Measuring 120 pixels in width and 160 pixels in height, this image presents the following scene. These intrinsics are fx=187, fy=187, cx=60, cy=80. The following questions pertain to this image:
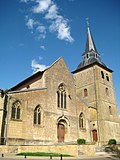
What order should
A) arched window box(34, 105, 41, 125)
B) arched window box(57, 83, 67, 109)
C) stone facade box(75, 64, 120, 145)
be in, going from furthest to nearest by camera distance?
stone facade box(75, 64, 120, 145), arched window box(57, 83, 67, 109), arched window box(34, 105, 41, 125)

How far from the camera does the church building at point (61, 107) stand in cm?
1944

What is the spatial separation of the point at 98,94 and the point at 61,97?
8918mm

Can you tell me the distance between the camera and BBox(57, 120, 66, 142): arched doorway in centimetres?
2378

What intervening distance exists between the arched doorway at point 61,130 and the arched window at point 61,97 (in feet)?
6.96

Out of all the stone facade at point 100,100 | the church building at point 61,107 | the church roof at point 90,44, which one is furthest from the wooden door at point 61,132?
the church roof at point 90,44

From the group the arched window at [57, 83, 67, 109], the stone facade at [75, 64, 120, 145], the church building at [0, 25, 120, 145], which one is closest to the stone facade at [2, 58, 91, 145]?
the church building at [0, 25, 120, 145]

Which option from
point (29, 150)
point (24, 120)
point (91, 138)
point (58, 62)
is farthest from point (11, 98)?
point (91, 138)

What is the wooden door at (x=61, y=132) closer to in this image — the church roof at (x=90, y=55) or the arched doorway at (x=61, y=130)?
the arched doorway at (x=61, y=130)

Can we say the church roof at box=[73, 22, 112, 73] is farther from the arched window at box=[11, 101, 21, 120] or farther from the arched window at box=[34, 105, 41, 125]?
the arched window at box=[11, 101, 21, 120]

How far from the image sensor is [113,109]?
3322cm

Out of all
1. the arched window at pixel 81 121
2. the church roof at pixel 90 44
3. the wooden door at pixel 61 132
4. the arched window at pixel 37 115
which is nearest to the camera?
the arched window at pixel 37 115

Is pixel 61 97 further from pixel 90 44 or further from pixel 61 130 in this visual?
pixel 90 44

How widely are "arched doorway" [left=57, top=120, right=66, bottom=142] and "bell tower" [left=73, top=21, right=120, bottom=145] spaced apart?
6652 millimetres

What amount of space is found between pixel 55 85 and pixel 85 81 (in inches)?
466
